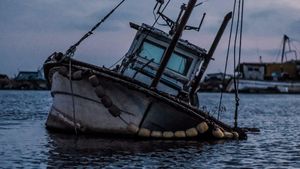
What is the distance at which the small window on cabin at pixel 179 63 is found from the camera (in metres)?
29.9

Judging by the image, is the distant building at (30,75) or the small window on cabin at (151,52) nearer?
the small window on cabin at (151,52)

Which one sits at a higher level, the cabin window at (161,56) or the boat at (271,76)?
the boat at (271,76)

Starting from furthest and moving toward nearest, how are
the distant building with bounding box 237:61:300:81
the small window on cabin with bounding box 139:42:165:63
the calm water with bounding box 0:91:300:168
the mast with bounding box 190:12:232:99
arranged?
the distant building with bounding box 237:61:300:81 → the mast with bounding box 190:12:232:99 → the small window on cabin with bounding box 139:42:165:63 → the calm water with bounding box 0:91:300:168

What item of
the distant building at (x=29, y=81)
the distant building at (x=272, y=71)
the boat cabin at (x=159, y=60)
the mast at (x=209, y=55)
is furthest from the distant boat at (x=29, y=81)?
the boat cabin at (x=159, y=60)

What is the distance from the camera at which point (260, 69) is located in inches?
5738

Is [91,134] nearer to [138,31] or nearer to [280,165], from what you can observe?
[138,31]

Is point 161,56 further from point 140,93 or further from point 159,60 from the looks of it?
point 140,93

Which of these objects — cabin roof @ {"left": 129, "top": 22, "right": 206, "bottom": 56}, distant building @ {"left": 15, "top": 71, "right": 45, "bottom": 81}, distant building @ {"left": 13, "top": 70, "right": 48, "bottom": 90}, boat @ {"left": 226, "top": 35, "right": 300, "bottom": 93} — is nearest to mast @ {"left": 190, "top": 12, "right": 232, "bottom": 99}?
cabin roof @ {"left": 129, "top": 22, "right": 206, "bottom": 56}

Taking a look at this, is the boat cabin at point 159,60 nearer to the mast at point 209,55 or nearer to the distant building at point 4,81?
the mast at point 209,55

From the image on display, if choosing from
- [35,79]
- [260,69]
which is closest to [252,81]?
[260,69]

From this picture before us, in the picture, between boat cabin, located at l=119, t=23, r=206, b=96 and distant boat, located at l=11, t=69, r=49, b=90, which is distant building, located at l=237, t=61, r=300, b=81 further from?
boat cabin, located at l=119, t=23, r=206, b=96

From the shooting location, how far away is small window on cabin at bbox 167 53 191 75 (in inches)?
1176

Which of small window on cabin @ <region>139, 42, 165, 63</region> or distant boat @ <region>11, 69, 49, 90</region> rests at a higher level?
distant boat @ <region>11, 69, 49, 90</region>

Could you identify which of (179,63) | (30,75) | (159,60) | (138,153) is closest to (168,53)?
(159,60)
